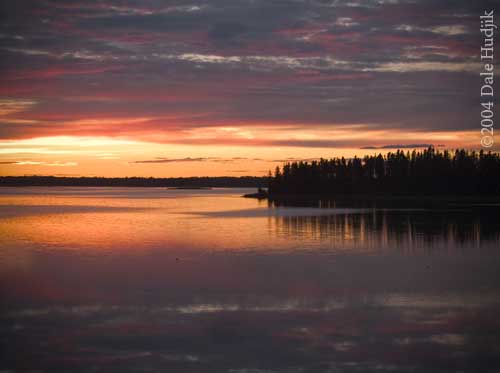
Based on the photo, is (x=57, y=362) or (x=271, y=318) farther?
(x=271, y=318)

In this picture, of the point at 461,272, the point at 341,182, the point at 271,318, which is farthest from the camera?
the point at 341,182

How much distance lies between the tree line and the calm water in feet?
321

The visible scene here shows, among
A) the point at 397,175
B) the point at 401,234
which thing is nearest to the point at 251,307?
the point at 401,234

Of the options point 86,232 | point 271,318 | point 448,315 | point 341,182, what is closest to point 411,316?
point 448,315

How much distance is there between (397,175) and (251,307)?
440 feet

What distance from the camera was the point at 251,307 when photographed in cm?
1578

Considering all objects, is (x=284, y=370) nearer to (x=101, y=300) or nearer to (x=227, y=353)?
(x=227, y=353)

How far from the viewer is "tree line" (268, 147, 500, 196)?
404 feet

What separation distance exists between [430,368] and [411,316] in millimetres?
3886

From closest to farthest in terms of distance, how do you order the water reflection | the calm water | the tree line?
the calm water → the water reflection → the tree line

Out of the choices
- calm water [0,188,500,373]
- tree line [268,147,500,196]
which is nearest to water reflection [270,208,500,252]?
calm water [0,188,500,373]

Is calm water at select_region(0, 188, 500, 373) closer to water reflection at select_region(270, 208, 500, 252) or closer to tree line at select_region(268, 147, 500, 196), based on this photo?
water reflection at select_region(270, 208, 500, 252)

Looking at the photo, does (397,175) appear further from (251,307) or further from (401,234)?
(251,307)

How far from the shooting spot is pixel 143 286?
62.8 feet
